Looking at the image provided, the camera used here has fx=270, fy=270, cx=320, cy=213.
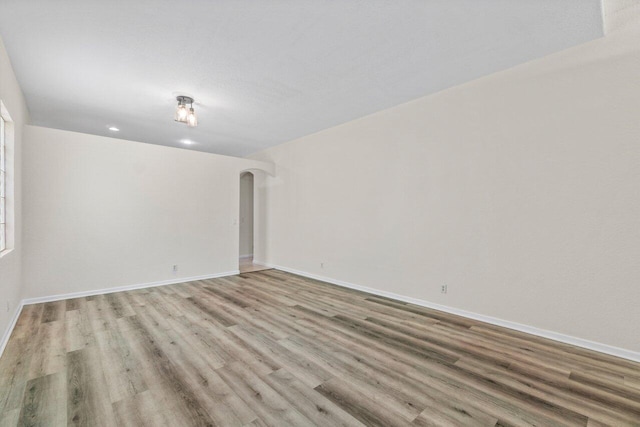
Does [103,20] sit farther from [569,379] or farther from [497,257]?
[569,379]

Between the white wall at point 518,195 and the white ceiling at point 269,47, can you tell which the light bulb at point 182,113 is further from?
the white wall at point 518,195

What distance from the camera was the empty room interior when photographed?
2.02 m

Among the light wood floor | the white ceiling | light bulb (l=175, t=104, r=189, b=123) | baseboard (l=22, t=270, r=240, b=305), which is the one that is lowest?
the light wood floor

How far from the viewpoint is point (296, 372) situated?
7.23 feet

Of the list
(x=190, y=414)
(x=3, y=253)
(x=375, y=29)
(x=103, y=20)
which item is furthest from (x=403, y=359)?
(x=3, y=253)

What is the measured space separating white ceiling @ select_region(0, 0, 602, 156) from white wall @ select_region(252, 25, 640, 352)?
0.35m

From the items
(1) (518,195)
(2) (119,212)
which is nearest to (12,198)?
(2) (119,212)

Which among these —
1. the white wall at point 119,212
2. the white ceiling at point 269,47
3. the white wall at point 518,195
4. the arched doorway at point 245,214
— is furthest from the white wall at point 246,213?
the white wall at point 518,195

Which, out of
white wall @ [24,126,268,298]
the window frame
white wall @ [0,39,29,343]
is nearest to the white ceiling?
white wall @ [0,39,29,343]

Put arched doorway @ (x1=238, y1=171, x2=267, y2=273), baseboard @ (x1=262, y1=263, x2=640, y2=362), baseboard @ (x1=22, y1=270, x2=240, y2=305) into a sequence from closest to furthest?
1. baseboard @ (x1=262, y1=263, x2=640, y2=362)
2. baseboard @ (x1=22, y1=270, x2=240, y2=305)
3. arched doorway @ (x1=238, y1=171, x2=267, y2=273)

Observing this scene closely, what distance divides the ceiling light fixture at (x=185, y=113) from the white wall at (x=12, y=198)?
5.07 ft

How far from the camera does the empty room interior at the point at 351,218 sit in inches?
79.7

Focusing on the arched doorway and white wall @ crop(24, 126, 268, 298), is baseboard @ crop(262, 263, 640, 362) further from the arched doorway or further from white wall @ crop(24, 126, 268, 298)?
the arched doorway

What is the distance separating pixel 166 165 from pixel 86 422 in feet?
13.8
